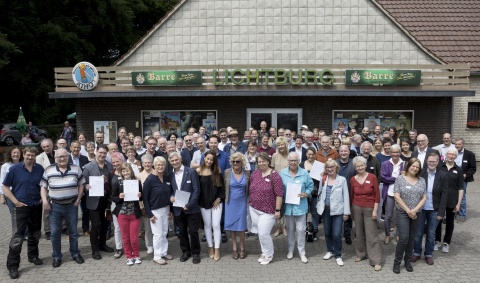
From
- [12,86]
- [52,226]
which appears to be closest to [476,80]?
[52,226]

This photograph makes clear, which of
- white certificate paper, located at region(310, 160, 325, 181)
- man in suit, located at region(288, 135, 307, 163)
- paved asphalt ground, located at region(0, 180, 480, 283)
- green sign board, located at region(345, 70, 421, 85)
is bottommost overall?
paved asphalt ground, located at region(0, 180, 480, 283)

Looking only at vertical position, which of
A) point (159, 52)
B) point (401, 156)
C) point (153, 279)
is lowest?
point (153, 279)

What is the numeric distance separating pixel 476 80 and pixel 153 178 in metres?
16.2

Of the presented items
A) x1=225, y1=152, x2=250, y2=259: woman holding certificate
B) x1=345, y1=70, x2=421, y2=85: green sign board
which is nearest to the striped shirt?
x1=225, y1=152, x2=250, y2=259: woman holding certificate

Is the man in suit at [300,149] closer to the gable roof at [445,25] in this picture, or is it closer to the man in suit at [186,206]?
the man in suit at [186,206]

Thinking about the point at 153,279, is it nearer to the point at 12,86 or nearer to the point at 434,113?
the point at 434,113

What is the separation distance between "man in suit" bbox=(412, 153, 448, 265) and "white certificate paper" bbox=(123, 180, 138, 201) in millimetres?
4412

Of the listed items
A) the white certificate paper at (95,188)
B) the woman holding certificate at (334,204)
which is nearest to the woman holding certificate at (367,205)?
the woman holding certificate at (334,204)

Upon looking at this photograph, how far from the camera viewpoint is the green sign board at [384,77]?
14812 mm

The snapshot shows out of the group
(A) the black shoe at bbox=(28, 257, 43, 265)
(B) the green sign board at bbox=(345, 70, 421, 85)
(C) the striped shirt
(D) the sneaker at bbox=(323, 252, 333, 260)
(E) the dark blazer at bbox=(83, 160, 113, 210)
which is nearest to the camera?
(C) the striped shirt

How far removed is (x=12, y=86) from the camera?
88.3ft

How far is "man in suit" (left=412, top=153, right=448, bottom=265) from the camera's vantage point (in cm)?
641

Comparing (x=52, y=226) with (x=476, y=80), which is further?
(x=476, y=80)

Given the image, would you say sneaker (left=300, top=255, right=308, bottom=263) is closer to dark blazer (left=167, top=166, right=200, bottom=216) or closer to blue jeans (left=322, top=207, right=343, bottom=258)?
blue jeans (left=322, top=207, right=343, bottom=258)
